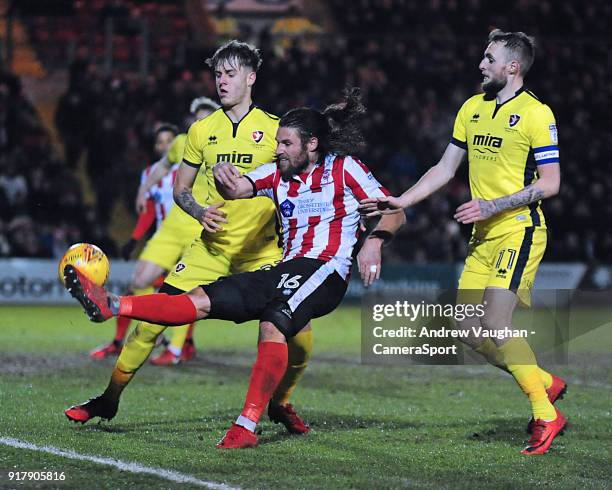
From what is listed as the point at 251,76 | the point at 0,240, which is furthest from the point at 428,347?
the point at 0,240

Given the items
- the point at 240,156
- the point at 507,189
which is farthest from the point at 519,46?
the point at 240,156

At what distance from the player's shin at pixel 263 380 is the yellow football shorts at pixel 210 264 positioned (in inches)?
40.7

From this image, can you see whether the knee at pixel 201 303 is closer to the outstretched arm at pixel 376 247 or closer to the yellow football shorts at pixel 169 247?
the outstretched arm at pixel 376 247

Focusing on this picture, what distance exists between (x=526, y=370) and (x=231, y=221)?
220 cm

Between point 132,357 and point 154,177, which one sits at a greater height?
point 154,177

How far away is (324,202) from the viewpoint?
6930 mm

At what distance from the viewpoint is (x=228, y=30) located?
26219mm

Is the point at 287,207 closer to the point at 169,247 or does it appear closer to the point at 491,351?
the point at 491,351

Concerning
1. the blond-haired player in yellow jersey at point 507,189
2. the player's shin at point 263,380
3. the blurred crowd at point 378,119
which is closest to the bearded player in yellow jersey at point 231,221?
the player's shin at point 263,380

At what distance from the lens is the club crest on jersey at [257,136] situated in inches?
299

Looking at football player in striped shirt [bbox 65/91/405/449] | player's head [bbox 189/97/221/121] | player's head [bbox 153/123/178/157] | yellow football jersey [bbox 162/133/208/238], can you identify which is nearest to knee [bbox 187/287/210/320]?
football player in striped shirt [bbox 65/91/405/449]

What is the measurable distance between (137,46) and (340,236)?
57.0 feet

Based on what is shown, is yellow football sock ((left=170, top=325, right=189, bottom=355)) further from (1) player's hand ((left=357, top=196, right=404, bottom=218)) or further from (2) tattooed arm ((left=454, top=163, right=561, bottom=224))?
(2) tattooed arm ((left=454, top=163, right=561, bottom=224))

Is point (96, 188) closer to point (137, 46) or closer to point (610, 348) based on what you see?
point (137, 46)
